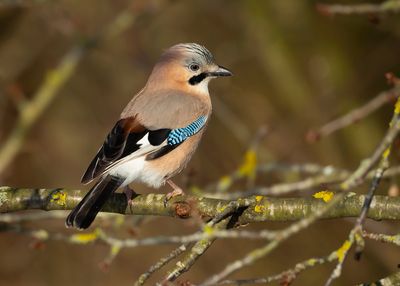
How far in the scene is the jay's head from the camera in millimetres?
6730

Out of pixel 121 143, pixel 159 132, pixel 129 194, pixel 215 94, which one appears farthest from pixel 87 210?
pixel 215 94

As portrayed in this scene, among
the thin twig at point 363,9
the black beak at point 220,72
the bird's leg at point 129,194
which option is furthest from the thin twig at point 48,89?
the thin twig at point 363,9

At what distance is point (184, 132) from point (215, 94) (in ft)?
10.9

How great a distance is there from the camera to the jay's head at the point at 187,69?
6730 mm

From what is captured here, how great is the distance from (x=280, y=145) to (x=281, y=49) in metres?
1.36

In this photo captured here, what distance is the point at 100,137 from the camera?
10250 millimetres

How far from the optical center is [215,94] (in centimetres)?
930

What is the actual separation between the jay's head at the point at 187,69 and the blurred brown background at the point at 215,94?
1498 millimetres

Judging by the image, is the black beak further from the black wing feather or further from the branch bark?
the branch bark

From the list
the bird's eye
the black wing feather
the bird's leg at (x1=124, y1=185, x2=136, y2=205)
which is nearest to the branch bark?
the bird's leg at (x1=124, y1=185, x2=136, y2=205)

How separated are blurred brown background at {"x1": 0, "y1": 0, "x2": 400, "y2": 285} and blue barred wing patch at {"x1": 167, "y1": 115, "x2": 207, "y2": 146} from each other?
2198 mm

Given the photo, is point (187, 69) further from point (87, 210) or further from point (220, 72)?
point (87, 210)

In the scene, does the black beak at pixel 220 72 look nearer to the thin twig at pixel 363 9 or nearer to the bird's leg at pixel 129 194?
the thin twig at pixel 363 9

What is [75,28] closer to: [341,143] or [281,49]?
[281,49]
